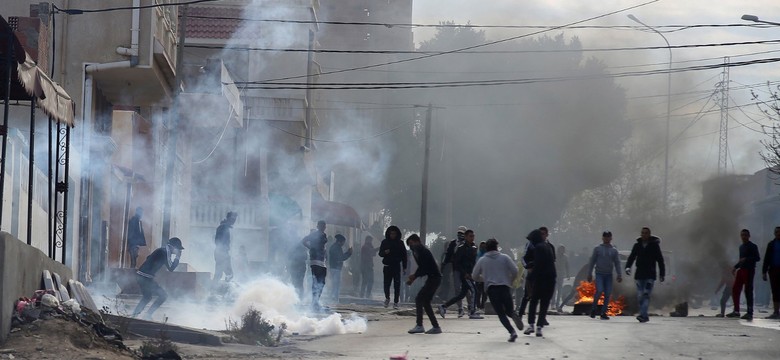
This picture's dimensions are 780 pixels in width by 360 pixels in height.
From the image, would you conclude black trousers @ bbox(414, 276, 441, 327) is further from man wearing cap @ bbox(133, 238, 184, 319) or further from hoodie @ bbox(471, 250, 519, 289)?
man wearing cap @ bbox(133, 238, 184, 319)

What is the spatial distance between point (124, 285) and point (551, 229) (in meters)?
38.7

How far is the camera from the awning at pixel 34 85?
1152 cm

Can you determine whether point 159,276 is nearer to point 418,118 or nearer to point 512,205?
point 512,205

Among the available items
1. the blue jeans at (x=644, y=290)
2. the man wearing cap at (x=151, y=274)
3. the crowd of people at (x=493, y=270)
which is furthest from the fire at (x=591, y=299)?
the man wearing cap at (x=151, y=274)

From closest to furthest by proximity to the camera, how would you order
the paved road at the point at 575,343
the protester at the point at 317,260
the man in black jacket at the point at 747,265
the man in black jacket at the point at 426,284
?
the paved road at the point at 575,343
the man in black jacket at the point at 426,284
the man in black jacket at the point at 747,265
the protester at the point at 317,260

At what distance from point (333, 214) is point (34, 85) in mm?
36469

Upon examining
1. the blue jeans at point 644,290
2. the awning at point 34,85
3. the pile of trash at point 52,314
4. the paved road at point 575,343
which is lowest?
the paved road at point 575,343

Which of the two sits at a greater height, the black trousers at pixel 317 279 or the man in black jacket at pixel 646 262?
the man in black jacket at pixel 646 262

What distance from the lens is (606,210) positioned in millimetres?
63781

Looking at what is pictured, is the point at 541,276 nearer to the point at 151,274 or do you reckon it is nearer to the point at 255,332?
the point at 255,332

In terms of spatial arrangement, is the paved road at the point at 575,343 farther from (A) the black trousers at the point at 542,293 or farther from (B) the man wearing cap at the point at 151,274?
(B) the man wearing cap at the point at 151,274

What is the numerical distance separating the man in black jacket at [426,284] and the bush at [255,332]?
238 cm

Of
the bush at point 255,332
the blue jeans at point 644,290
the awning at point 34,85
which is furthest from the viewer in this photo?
the blue jeans at point 644,290

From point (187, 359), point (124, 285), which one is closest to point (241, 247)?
point (124, 285)
